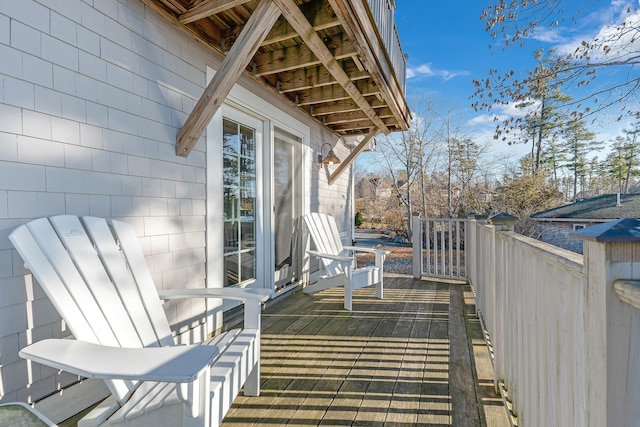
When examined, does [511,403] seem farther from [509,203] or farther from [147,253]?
[509,203]

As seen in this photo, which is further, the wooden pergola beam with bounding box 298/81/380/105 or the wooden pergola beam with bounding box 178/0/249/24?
the wooden pergola beam with bounding box 298/81/380/105

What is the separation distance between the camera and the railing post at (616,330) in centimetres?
66

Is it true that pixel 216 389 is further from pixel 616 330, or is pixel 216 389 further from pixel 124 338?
pixel 616 330

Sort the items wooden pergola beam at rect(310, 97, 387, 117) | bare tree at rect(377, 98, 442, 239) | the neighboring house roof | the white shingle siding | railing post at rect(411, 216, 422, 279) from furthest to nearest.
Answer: the neighboring house roof
bare tree at rect(377, 98, 442, 239)
railing post at rect(411, 216, 422, 279)
wooden pergola beam at rect(310, 97, 387, 117)
the white shingle siding

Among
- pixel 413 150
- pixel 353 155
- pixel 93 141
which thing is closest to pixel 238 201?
pixel 93 141

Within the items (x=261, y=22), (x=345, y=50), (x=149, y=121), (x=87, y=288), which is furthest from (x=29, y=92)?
(x=345, y=50)

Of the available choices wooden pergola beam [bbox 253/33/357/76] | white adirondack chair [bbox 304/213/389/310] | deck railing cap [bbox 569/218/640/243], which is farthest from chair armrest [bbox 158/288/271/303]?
wooden pergola beam [bbox 253/33/357/76]

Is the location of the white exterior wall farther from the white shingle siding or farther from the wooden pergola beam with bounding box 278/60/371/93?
the wooden pergola beam with bounding box 278/60/371/93

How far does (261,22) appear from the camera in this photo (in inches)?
82.9

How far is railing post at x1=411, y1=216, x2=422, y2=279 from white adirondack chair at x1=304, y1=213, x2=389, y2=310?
1.03 m

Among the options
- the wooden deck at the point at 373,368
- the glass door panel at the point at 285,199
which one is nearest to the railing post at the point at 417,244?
the wooden deck at the point at 373,368

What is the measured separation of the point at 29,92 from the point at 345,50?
7.18ft

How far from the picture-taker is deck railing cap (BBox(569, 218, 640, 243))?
63 cm

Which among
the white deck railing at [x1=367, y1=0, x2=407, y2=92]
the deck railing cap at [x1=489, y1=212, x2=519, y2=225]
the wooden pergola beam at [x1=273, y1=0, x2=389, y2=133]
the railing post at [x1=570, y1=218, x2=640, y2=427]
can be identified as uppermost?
the white deck railing at [x1=367, y1=0, x2=407, y2=92]
